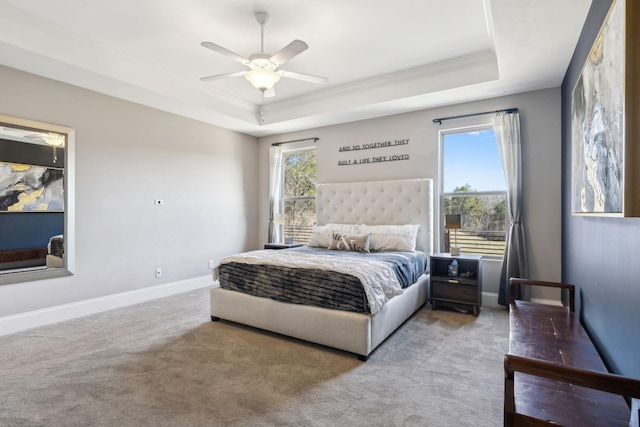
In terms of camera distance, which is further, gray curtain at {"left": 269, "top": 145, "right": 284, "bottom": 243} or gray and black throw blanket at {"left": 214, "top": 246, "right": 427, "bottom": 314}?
gray curtain at {"left": 269, "top": 145, "right": 284, "bottom": 243}

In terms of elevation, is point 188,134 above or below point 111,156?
above

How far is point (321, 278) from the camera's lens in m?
2.91

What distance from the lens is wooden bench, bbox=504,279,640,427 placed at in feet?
3.76

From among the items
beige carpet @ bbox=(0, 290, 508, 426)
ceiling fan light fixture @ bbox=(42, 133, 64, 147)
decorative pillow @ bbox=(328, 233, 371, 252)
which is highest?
ceiling fan light fixture @ bbox=(42, 133, 64, 147)

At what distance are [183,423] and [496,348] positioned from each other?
2600mm

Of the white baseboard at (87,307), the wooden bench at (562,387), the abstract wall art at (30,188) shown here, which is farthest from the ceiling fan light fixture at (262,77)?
the white baseboard at (87,307)

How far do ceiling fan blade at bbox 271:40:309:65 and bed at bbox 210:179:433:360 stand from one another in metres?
2.05

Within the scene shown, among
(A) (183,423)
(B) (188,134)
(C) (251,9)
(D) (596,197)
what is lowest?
(A) (183,423)

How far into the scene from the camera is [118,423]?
187cm

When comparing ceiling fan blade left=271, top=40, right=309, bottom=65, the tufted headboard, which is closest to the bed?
the tufted headboard

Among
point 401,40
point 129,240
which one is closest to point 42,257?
point 129,240

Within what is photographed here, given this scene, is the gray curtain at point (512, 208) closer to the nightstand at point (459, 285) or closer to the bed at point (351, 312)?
the nightstand at point (459, 285)

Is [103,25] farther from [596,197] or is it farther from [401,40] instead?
[596,197]

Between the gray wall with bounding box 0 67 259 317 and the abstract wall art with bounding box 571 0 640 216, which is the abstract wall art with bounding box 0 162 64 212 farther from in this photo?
the abstract wall art with bounding box 571 0 640 216
